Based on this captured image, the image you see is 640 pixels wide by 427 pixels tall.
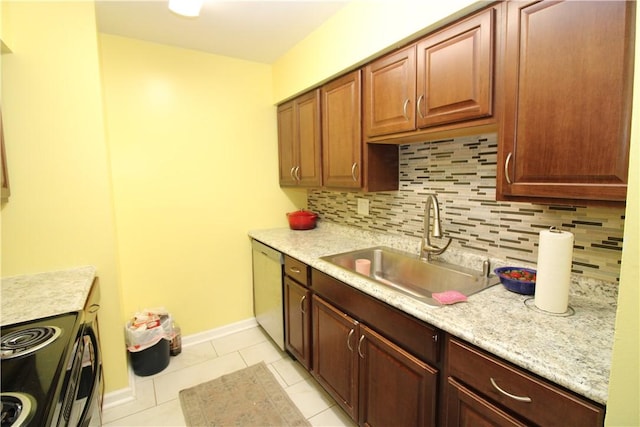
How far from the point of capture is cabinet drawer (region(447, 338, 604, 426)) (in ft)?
2.52

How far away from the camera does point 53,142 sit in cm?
167

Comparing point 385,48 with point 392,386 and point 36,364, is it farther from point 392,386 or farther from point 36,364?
point 36,364

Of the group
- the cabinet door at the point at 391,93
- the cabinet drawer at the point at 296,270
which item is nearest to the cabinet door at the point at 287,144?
the cabinet drawer at the point at 296,270

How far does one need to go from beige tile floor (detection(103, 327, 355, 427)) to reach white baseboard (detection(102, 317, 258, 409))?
0.03 metres

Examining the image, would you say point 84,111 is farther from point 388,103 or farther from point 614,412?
point 614,412

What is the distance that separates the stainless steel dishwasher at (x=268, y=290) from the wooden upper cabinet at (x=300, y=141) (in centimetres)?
64

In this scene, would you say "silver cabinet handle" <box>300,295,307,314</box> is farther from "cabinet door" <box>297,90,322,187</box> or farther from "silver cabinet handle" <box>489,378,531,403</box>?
"silver cabinet handle" <box>489,378,531,403</box>

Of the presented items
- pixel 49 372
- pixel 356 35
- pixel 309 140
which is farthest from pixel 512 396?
pixel 309 140

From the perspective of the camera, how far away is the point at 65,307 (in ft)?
4.22

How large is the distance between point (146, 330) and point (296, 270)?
1.13 meters

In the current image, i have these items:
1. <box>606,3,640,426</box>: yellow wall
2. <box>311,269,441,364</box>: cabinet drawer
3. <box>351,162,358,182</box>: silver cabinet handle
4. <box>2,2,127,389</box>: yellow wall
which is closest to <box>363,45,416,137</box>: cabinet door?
<box>351,162,358,182</box>: silver cabinet handle

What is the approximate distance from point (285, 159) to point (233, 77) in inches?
31.6

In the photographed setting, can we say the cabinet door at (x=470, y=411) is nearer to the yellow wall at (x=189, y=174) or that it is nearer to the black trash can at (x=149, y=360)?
the black trash can at (x=149, y=360)

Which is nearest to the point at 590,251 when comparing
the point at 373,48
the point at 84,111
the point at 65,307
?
the point at 373,48
